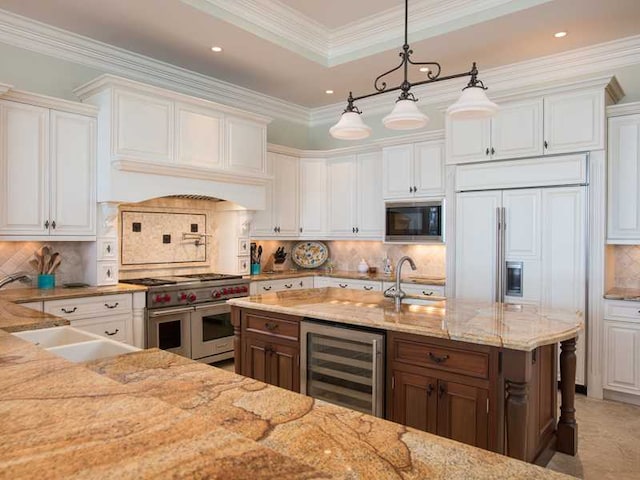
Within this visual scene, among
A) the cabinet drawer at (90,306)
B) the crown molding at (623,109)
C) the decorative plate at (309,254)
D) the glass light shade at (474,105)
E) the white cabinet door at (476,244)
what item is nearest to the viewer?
the glass light shade at (474,105)

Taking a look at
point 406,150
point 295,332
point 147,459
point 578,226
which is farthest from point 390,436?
point 406,150

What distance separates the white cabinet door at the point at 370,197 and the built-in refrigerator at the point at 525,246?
3.86ft

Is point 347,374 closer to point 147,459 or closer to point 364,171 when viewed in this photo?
point 147,459

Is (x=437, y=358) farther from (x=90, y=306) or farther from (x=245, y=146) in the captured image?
(x=245, y=146)

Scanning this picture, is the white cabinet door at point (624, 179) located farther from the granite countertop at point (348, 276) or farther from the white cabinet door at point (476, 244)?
the granite countertop at point (348, 276)

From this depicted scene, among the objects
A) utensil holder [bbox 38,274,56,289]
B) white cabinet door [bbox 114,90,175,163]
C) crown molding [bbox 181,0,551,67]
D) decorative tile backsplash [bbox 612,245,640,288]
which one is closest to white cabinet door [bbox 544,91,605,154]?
crown molding [bbox 181,0,551,67]

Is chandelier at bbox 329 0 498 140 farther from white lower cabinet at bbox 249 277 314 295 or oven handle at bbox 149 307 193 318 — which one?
white lower cabinet at bbox 249 277 314 295

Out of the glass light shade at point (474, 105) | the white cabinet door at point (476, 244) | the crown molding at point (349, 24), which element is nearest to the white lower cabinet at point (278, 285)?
the white cabinet door at point (476, 244)

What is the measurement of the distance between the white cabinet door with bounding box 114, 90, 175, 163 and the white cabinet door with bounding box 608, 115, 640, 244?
3837mm

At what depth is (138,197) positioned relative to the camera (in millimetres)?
3992

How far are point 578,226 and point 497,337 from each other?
7.50ft

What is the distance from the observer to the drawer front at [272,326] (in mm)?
2885

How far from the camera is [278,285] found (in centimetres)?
525

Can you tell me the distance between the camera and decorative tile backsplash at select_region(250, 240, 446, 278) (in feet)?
17.2
